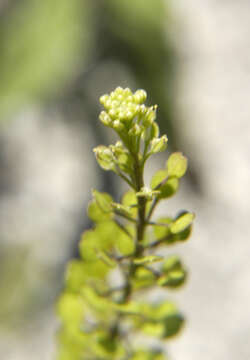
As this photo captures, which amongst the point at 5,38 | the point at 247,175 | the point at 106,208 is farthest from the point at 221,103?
the point at 106,208

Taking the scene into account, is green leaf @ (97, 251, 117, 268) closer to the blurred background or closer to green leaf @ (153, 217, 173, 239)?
green leaf @ (153, 217, 173, 239)

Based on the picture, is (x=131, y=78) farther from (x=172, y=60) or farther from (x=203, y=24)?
(x=203, y=24)

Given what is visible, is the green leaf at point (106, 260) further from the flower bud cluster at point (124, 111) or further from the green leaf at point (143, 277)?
the flower bud cluster at point (124, 111)

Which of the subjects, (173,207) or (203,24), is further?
(203,24)

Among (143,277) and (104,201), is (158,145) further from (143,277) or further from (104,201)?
(143,277)

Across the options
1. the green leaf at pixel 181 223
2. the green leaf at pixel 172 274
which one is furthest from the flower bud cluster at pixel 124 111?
the green leaf at pixel 172 274

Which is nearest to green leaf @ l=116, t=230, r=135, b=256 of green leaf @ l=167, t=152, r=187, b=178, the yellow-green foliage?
the yellow-green foliage

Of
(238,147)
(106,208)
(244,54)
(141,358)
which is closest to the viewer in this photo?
(106,208)

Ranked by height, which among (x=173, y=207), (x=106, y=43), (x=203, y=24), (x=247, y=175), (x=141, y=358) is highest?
(x=203, y=24)
